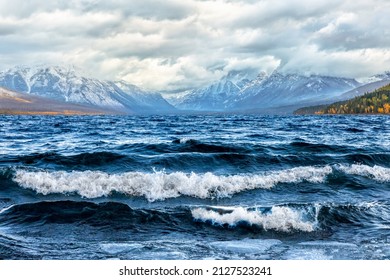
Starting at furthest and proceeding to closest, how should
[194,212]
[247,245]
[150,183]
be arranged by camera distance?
[150,183] < [194,212] < [247,245]

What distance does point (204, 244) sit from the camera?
13133mm

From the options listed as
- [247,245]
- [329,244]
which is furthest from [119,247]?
[329,244]

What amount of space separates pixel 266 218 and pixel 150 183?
735cm

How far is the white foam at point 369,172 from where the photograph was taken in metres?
24.5

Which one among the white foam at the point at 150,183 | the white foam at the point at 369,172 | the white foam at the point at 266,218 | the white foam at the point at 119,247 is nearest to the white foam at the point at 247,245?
the white foam at the point at 266,218

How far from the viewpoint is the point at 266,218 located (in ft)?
50.8

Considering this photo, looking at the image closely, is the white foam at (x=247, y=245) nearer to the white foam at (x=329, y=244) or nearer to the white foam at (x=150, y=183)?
the white foam at (x=329, y=244)

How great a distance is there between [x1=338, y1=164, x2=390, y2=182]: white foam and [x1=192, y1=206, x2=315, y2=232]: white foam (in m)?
10.3

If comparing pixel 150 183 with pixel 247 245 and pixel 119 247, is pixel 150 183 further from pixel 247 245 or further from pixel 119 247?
pixel 247 245
